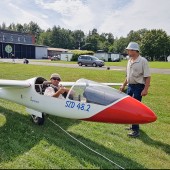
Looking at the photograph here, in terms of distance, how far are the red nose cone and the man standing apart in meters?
1.20

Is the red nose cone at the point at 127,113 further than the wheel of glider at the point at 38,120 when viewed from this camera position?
No

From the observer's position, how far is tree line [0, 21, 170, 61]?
106 m

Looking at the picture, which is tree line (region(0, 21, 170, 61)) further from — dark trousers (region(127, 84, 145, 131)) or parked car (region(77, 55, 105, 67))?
dark trousers (region(127, 84, 145, 131))

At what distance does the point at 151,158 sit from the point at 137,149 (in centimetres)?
53

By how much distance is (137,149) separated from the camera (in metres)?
6.35

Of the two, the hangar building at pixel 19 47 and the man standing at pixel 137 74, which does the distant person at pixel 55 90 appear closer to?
the man standing at pixel 137 74

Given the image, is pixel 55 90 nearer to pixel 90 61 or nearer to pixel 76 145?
pixel 76 145

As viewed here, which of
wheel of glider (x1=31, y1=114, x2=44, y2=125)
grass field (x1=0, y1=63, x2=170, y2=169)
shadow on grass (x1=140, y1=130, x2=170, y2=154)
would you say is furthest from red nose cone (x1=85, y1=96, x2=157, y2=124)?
wheel of glider (x1=31, y1=114, x2=44, y2=125)

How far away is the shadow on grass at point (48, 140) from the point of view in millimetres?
5558

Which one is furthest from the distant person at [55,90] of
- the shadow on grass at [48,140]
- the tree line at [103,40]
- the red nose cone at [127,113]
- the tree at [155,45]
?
the tree at [155,45]

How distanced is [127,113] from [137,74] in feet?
5.65

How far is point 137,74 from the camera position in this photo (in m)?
7.12

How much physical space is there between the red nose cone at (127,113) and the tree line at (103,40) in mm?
54367

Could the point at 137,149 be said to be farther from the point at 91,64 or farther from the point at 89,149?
the point at 91,64
